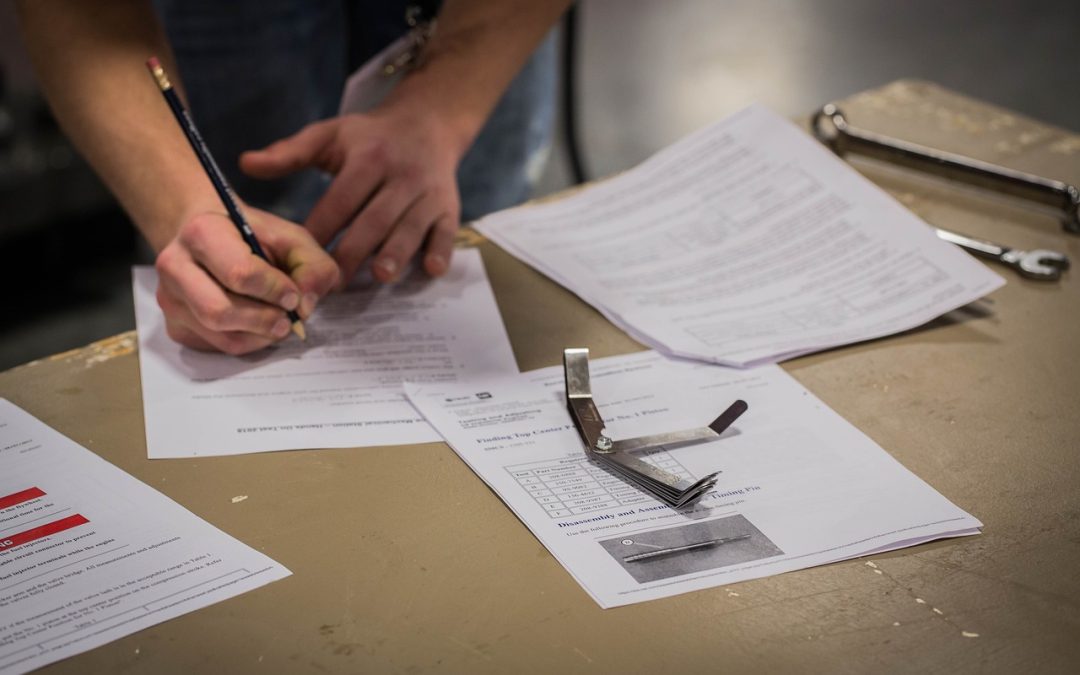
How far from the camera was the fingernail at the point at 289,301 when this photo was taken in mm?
894

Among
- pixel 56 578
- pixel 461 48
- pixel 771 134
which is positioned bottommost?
pixel 56 578

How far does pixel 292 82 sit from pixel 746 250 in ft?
2.11

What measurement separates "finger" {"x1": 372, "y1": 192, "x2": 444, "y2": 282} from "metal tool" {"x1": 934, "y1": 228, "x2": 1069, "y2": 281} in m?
0.51

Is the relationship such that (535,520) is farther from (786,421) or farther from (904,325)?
(904,325)

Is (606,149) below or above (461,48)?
below

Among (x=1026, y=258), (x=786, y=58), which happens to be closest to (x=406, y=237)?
(x=1026, y=258)

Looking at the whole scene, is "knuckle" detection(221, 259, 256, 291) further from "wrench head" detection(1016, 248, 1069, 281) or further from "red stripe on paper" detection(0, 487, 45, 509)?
"wrench head" detection(1016, 248, 1069, 281)

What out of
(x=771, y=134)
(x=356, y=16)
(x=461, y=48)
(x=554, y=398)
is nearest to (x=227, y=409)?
(x=554, y=398)

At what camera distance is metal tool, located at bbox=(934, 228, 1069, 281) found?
42.0 inches

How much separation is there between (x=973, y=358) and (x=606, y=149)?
7.79 ft

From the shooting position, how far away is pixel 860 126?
137 cm

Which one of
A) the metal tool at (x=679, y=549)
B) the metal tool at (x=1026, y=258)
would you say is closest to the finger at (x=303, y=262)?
the metal tool at (x=679, y=549)

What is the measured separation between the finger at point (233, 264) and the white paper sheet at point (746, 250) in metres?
0.28

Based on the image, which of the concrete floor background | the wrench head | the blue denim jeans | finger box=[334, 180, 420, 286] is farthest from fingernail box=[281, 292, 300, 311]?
the concrete floor background
